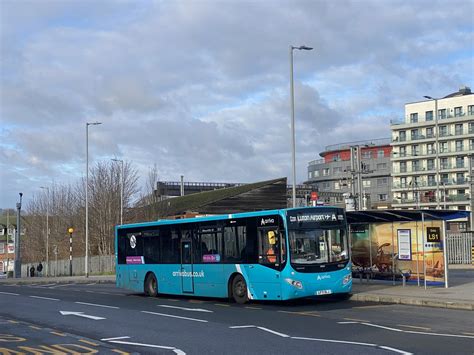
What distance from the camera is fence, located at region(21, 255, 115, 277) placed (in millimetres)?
55750

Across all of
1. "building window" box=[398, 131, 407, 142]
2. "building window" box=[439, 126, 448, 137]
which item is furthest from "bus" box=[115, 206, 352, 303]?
"building window" box=[398, 131, 407, 142]

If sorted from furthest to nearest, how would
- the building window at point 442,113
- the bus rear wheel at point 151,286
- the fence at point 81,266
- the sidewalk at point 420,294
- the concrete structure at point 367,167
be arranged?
the concrete structure at point 367,167 → the building window at point 442,113 → the fence at point 81,266 → the bus rear wheel at point 151,286 → the sidewalk at point 420,294

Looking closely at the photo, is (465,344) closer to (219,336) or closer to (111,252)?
(219,336)

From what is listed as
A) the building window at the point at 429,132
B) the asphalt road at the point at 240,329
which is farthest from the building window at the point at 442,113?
the asphalt road at the point at 240,329

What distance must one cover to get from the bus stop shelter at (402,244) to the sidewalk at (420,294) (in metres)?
0.50

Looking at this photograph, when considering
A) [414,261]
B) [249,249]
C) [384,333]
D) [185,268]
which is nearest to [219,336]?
[384,333]

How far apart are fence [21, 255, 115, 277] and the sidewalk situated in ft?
117

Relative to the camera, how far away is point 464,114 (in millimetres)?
94875

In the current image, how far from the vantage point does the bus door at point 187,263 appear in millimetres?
21672

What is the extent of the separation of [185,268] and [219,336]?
9646mm

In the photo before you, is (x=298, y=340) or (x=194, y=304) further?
(x=194, y=304)

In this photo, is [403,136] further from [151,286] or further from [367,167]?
[151,286]

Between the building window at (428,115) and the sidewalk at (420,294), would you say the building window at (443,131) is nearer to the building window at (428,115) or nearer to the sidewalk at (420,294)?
the building window at (428,115)

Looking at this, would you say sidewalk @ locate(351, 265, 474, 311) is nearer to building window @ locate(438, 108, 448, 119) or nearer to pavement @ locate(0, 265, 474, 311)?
pavement @ locate(0, 265, 474, 311)
